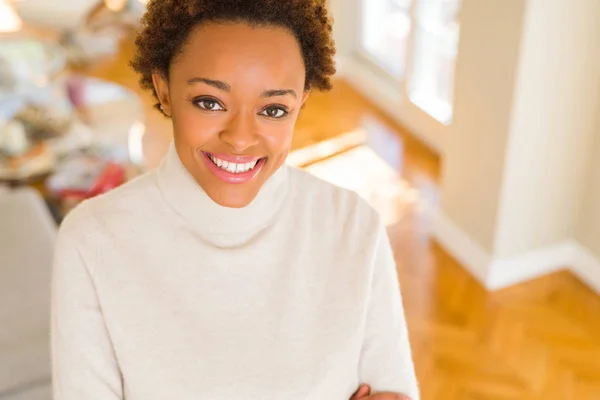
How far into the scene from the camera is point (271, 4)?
37.0 inches

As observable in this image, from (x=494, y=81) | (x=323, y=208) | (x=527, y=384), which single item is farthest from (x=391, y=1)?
(x=323, y=208)

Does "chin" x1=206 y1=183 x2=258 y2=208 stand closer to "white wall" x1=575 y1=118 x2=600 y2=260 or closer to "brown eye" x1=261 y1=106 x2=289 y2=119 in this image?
"brown eye" x1=261 y1=106 x2=289 y2=119

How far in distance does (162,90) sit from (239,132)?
16 cm

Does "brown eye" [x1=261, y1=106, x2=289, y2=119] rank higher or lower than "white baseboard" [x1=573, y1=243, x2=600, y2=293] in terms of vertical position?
higher

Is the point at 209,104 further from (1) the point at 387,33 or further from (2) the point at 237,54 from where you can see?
(1) the point at 387,33

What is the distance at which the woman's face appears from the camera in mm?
922

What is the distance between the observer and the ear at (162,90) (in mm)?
1020

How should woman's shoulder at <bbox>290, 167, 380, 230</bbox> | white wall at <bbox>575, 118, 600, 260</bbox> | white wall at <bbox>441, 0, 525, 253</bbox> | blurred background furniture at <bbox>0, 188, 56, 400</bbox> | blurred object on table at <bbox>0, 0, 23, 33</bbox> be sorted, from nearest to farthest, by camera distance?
woman's shoulder at <bbox>290, 167, 380, 230</bbox>, blurred background furniture at <bbox>0, 188, 56, 400</bbox>, white wall at <bbox>441, 0, 525, 253</bbox>, white wall at <bbox>575, 118, 600, 260</bbox>, blurred object on table at <bbox>0, 0, 23, 33</bbox>

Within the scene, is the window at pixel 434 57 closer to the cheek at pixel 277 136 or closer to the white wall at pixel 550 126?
the white wall at pixel 550 126

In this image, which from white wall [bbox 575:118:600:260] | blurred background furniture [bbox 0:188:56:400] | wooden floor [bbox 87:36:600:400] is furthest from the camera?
white wall [bbox 575:118:600:260]

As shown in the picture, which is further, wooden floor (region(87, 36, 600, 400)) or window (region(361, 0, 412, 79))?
window (region(361, 0, 412, 79))

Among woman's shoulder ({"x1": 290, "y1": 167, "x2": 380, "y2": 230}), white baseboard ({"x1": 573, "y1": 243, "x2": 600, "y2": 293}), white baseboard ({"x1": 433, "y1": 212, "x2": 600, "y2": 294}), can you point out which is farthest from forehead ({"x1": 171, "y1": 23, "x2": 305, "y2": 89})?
white baseboard ({"x1": 573, "y1": 243, "x2": 600, "y2": 293})

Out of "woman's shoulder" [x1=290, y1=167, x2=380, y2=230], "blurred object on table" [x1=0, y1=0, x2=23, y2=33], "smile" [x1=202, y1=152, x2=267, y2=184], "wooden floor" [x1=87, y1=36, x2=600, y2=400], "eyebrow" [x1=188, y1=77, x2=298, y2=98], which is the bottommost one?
"wooden floor" [x1=87, y1=36, x2=600, y2=400]

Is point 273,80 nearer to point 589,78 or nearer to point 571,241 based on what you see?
point 589,78
